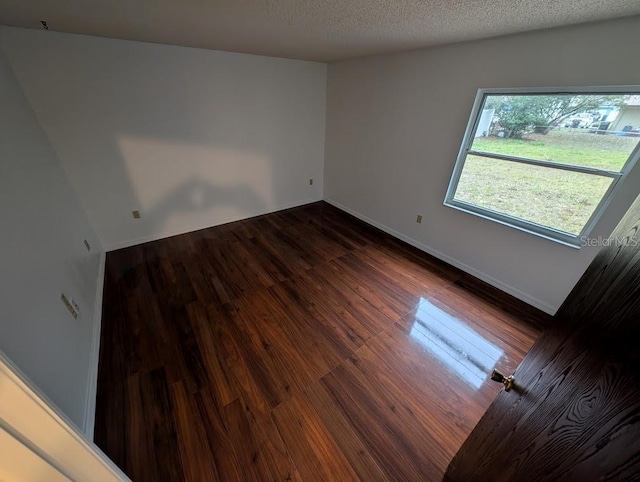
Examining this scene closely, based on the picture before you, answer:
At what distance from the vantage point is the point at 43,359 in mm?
1140

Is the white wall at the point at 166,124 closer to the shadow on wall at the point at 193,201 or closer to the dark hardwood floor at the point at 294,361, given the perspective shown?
the shadow on wall at the point at 193,201

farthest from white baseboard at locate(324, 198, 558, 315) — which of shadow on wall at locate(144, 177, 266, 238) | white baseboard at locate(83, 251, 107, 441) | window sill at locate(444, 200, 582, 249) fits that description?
white baseboard at locate(83, 251, 107, 441)

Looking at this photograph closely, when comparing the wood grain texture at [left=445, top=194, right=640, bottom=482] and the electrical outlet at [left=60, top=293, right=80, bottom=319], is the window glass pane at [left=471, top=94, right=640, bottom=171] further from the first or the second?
the electrical outlet at [left=60, top=293, right=80, bottom=319]

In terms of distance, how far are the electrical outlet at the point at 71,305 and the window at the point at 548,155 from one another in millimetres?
3343

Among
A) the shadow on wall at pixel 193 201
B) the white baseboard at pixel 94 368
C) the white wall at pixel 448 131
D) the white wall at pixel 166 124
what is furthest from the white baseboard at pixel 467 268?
the white baseboard at pixel 94 368

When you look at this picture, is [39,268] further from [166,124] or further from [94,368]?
[166,124]

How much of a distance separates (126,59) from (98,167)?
1.10m

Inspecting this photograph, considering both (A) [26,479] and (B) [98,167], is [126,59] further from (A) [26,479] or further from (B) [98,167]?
(A) [26,479]

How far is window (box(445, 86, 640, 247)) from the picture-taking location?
1645mm

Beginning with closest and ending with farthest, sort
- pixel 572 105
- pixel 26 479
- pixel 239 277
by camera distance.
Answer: pixel 26 479, pixel 572 105, pixel 239 277

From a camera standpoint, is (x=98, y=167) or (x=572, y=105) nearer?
Answer: (x=572, y=105)

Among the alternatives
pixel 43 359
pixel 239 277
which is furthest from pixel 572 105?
pixel 43 359

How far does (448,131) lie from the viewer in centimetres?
247

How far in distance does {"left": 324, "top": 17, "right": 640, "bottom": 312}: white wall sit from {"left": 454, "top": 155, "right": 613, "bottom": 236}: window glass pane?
Answer: 142 mm
